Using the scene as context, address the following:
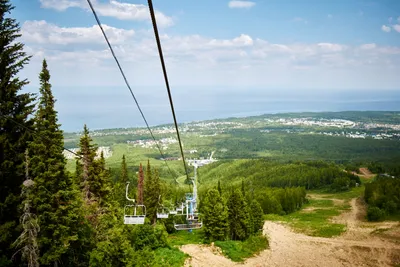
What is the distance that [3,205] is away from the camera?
37.7 feet

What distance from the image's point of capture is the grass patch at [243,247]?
30531 millimetres

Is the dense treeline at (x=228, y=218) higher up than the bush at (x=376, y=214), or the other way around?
the dense treeline at (x=228, y=218)

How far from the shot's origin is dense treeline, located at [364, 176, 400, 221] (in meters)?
49.8

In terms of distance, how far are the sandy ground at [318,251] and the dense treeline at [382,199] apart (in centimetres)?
963

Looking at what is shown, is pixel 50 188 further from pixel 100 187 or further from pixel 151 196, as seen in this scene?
pixel 151 196

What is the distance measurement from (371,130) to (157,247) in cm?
20548

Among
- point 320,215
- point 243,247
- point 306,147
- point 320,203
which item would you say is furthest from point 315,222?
point 306,147

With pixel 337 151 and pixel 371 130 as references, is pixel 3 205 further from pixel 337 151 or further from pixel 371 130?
pixel 371 130

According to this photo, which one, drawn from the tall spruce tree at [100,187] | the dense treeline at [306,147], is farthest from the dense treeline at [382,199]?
the dense treeline at [306,147]

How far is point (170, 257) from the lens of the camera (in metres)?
27.6

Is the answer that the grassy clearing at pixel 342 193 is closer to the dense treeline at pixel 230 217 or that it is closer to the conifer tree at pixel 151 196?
the dense treeline at pixel 230 217

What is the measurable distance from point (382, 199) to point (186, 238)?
38.4 metres

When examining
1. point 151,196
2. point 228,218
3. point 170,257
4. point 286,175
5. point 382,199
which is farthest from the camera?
point 286,175

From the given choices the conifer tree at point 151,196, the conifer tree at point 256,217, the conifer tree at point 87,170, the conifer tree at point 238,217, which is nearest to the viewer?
the conifer tree at point 87,170
